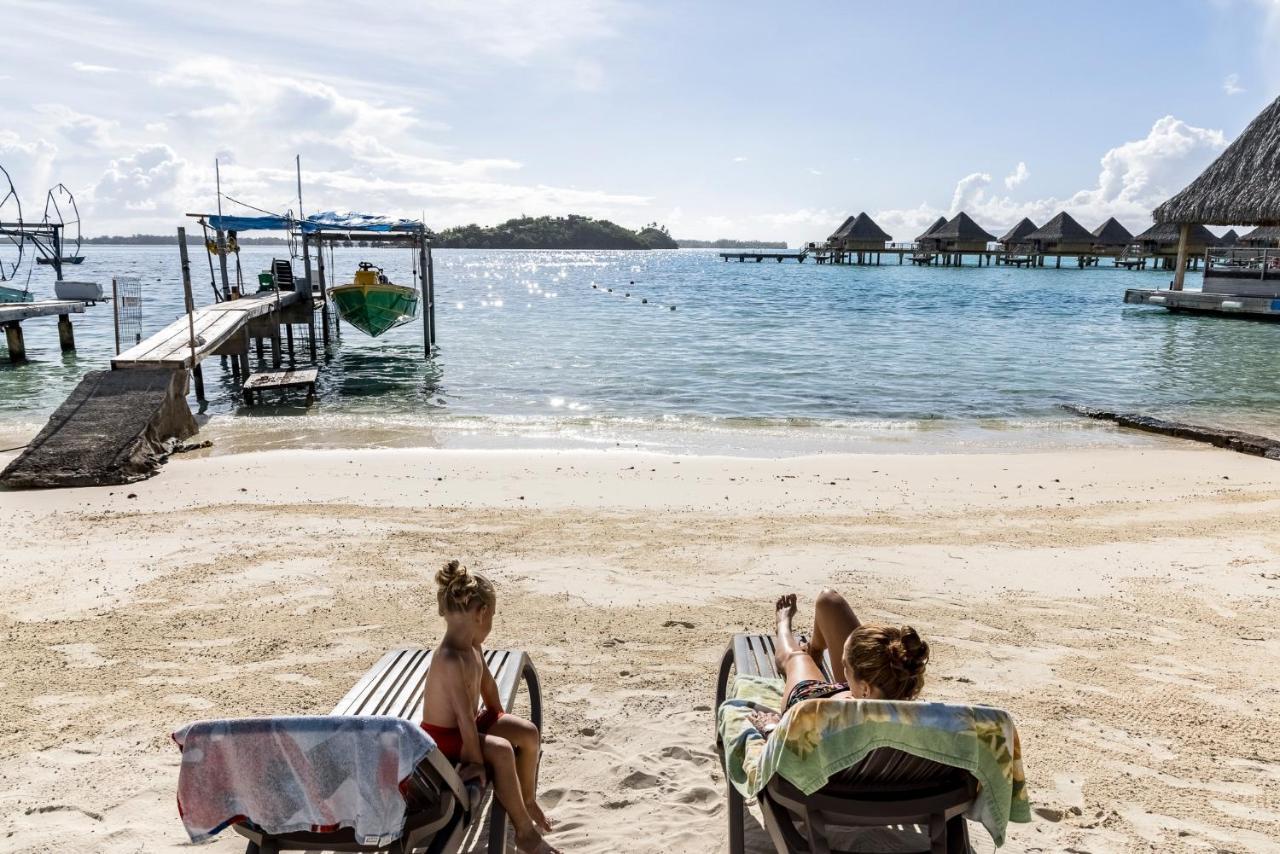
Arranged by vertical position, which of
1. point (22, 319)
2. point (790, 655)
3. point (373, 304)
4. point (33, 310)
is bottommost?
point (790, 655)

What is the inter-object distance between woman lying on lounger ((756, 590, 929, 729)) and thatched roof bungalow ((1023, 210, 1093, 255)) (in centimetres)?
8108

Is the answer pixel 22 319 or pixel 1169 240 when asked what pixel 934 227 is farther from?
pixel 22 319

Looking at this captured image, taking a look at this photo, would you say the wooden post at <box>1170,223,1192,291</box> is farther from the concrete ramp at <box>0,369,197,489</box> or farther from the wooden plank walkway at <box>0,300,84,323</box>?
the wooden plank walkway at <box>0,300,84,323</box>

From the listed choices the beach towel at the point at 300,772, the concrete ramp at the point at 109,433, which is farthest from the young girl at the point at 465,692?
the concrete ramp at the point at 109,433

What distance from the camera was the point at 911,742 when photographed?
2.32m

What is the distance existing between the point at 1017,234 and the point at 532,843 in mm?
85590

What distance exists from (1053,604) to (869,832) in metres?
2.93

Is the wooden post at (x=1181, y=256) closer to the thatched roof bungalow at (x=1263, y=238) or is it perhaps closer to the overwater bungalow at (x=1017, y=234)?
the thatched roof bungalow at (x=1263, y=238)

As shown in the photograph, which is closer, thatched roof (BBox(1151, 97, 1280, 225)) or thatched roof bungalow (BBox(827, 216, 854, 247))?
thatched roof (BBox(1151, 97, 1280, 225))

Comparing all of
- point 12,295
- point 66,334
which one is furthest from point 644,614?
point 12,295

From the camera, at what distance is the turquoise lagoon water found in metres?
13.2

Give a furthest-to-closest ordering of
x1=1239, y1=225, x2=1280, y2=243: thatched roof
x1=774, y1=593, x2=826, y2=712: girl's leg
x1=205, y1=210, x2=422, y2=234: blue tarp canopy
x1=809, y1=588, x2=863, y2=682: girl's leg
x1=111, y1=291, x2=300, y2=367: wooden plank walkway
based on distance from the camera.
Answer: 1. x1=1239, y1=225, x2=1280, y2=243: thatched roof
2. x1=205, y1=210, x2=422, y2=234: blue tarp canopy
3. x1=111, y1=291, x2=300, y2=367: wooden plank walkway
4. x1=809, y1=588, x2=863, y2=682: girl's leg
5. x1=774, y1=593, x2=826, y2=712: girl's leg

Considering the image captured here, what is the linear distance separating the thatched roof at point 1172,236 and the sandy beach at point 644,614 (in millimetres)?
59370

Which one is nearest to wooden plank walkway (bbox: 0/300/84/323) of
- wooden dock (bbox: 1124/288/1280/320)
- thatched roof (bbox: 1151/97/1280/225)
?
thatched roof (bbox: 1151/97/1280/225)
